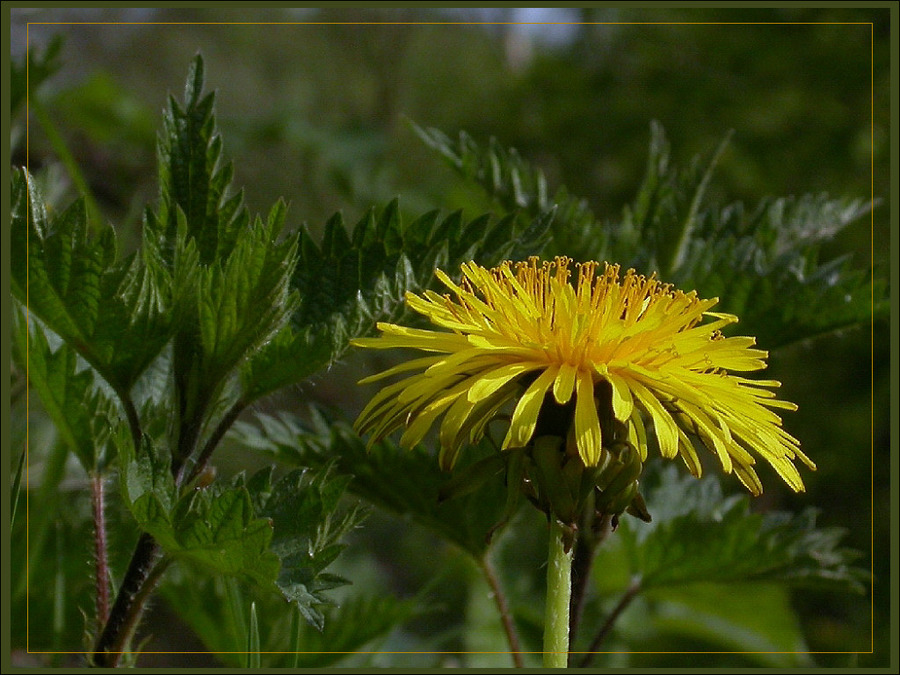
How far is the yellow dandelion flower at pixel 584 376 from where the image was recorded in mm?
737

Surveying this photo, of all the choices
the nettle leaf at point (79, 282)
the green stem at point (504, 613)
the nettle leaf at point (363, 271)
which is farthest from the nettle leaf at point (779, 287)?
the nettle leaf at point (79, 282)

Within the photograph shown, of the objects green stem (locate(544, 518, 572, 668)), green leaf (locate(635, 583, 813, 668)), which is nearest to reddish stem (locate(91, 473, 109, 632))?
green stem (locate(544, 518, 572, 668))

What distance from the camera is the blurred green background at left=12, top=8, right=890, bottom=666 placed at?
2.82m

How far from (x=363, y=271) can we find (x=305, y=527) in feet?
0.99

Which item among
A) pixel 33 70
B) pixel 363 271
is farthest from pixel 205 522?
pixel 33 70

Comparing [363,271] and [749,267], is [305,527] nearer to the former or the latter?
[363,271]

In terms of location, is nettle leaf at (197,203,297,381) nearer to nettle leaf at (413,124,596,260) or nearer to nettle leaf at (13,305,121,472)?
nettle leaf at (13,305,121,472)

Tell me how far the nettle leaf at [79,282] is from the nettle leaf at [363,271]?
0.12 metres

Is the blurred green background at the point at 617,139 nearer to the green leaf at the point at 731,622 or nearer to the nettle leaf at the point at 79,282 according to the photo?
the green leaf at the point at 731,622

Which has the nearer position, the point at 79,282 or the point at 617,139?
the point at 79,282

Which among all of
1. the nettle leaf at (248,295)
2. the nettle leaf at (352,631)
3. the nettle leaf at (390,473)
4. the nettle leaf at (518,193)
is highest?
the nettle leaf at (518,193)

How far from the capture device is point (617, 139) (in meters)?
4.37

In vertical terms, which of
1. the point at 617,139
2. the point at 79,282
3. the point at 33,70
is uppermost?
the point at 617,139

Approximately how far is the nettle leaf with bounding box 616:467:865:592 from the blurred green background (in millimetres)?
636
